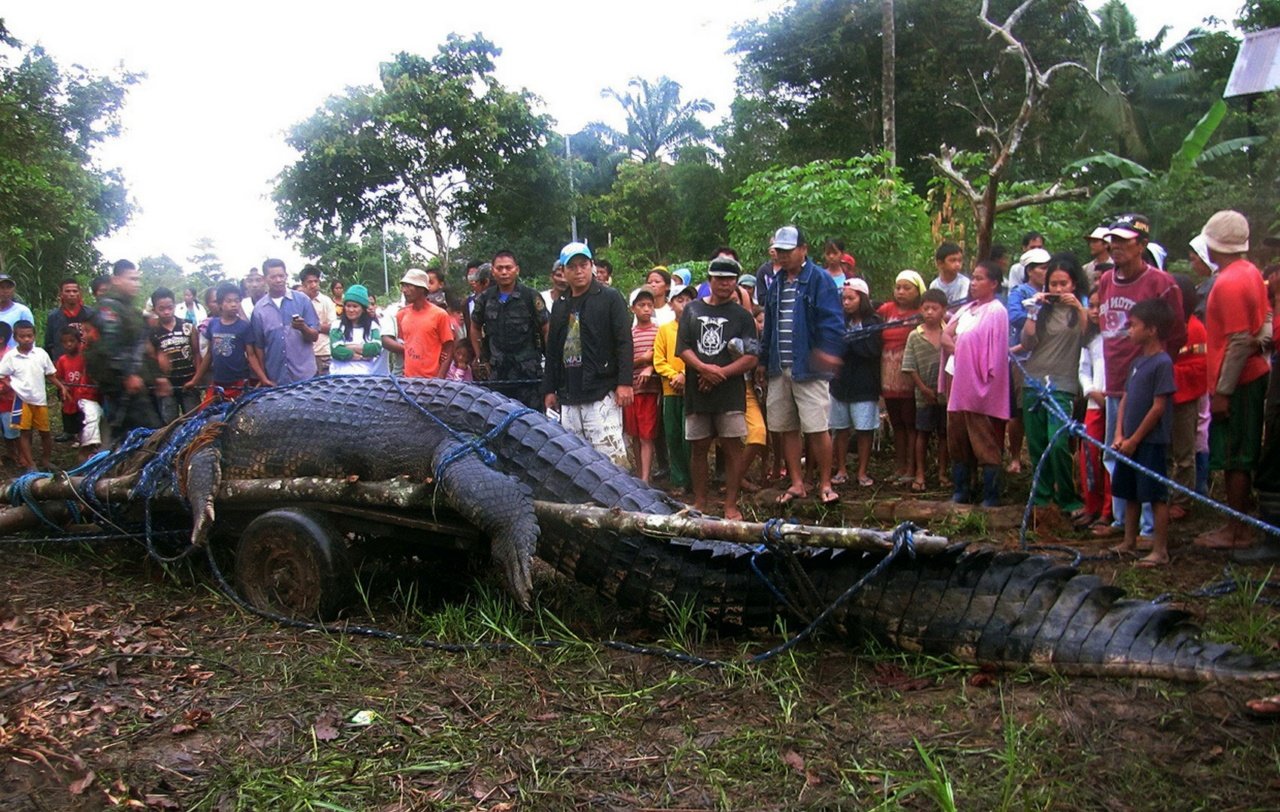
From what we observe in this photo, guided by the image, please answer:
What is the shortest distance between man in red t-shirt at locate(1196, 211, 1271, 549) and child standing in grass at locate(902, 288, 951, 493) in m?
1.61

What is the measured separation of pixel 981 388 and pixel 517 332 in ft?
9.88

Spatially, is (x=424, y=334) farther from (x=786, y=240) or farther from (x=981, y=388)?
(x=981, y=388)

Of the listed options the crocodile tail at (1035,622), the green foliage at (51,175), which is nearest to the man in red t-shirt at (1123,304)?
the crocodile tail at (1035,622)

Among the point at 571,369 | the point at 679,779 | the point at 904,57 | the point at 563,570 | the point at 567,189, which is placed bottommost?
Result: the point at 679,779

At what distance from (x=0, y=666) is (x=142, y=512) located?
1.24 metres

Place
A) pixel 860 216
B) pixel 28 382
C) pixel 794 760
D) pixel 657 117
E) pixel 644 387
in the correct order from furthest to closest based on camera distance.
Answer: pixel 657 117
pixel 860 216
pixel 28 382
pixel 644 387
pixel 794 760

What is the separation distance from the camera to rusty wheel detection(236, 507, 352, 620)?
12.2ft

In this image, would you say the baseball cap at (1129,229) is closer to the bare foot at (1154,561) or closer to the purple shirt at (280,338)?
the bare foot at (1154,561)

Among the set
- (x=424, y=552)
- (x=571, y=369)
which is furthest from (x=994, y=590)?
(x=571, y=369)

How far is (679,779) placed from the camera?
2426 millimetres

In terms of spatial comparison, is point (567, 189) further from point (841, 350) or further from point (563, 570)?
point (563, 570)

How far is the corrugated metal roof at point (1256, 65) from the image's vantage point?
1761 cm

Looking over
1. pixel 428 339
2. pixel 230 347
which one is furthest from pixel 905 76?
pixel 230 347

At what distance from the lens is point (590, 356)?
18.3 ft
